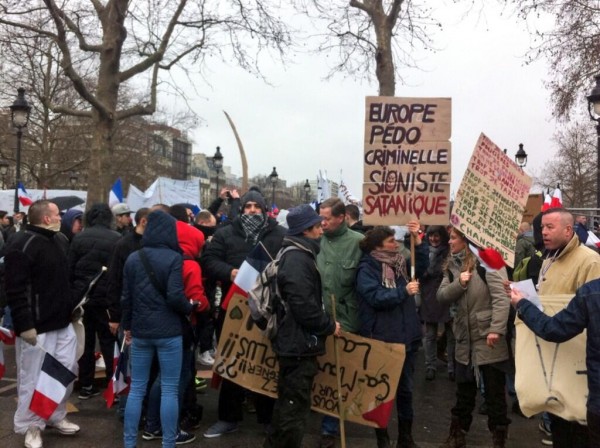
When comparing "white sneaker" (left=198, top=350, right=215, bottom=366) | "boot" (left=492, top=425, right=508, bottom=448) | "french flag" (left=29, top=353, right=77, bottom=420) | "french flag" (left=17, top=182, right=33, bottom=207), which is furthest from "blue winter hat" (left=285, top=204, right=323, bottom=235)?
"french flag" (left=17, top=182, right=33, bottom=207)

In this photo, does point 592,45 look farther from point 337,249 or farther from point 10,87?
point 10,87

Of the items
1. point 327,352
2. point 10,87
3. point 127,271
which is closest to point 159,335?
point 127,271

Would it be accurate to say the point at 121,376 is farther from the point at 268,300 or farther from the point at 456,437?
the point at 456,437

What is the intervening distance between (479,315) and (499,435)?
0.93 meters

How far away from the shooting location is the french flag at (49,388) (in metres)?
4.66

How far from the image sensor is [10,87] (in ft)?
102

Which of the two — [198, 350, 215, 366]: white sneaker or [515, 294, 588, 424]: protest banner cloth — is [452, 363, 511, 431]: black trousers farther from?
[198, 350, 215, 366]: white sneaker

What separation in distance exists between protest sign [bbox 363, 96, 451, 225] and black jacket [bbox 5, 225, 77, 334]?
8.47ft

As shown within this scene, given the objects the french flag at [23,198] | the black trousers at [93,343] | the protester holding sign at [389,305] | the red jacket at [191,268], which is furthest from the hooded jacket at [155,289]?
the french flag at [23,198]

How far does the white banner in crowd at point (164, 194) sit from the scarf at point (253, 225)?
671 cm

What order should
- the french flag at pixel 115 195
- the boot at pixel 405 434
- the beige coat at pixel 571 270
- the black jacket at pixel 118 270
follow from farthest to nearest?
the french flag at pixel 115 195 → the black jacket at pixel 118 270 → the boot at pixel 405 434 → the beige coat at pixel 571 270

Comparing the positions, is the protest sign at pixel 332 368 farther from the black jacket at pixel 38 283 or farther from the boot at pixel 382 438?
the black jacket at pixel 38 283

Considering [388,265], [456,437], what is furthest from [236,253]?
[456,437]

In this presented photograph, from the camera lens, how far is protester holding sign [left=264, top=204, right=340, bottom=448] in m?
3.95
